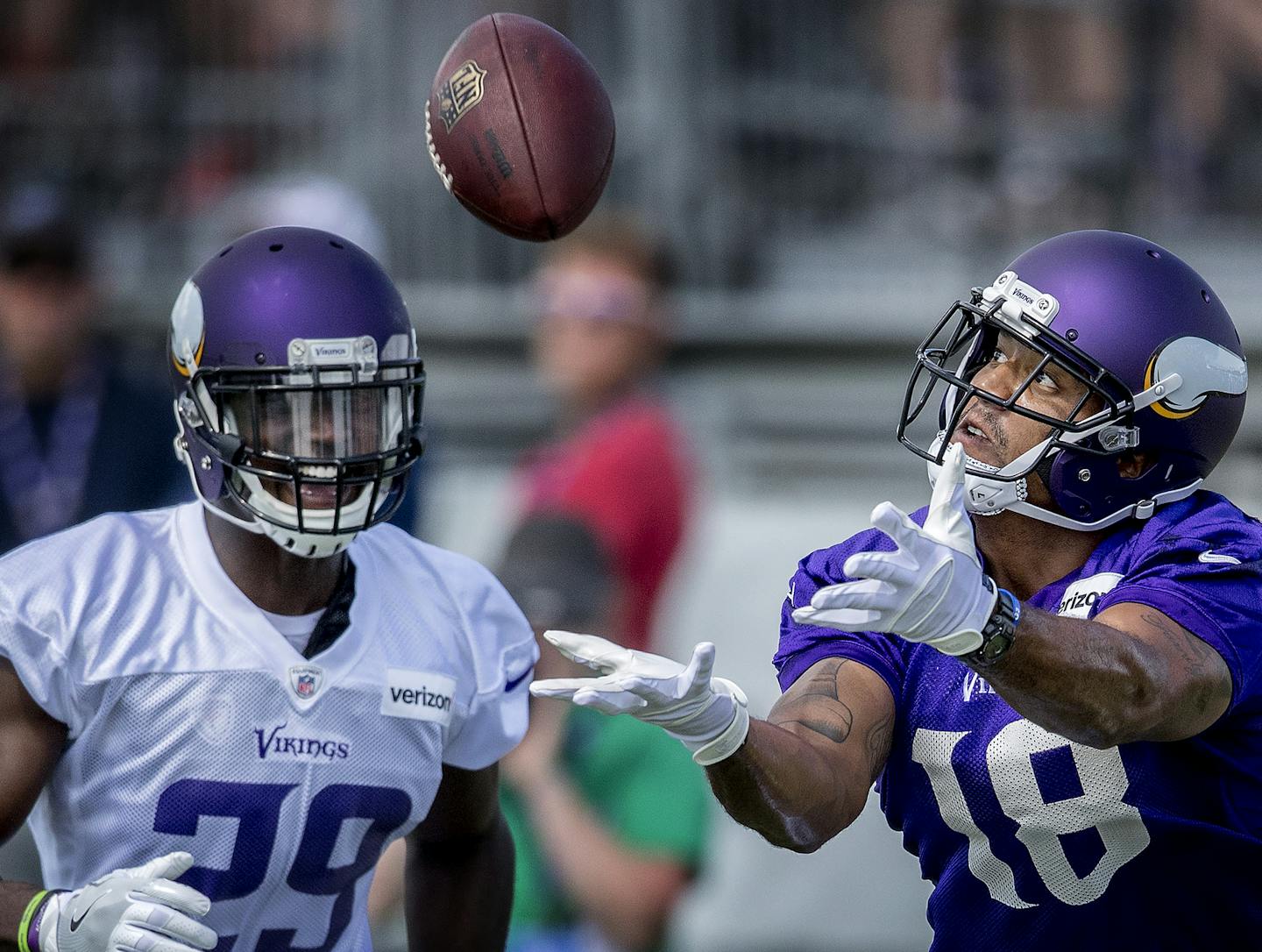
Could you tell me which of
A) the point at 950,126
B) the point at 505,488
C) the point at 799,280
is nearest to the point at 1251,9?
the point at 950,126

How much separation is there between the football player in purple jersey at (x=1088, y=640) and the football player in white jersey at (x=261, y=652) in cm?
62

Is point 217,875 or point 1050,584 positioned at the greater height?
point 1050,584

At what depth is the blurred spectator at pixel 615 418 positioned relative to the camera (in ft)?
19.0

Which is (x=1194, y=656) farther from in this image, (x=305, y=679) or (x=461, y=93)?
(x=461, y=93)

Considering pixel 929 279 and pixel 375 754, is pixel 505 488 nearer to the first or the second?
pixel 929 279

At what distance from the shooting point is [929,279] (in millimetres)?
7734

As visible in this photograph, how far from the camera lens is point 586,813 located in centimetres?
494

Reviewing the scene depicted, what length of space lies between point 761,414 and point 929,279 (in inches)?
33.5

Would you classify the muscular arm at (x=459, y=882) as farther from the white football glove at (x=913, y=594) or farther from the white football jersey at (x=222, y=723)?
the white football glove at (x=913, y=594)

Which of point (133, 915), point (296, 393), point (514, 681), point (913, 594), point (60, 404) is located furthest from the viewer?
point (60, 404)

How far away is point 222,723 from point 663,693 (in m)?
0.85

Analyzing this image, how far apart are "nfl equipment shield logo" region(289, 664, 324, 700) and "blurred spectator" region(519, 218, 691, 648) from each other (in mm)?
2413

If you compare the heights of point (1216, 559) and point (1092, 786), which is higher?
point (1216, 559)

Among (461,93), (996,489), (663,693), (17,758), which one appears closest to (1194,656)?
(996,489)
